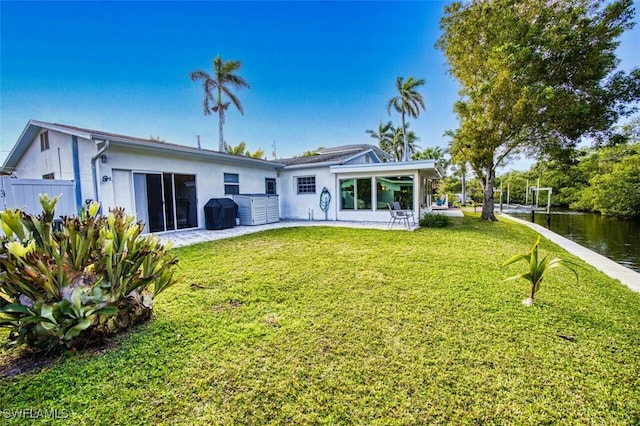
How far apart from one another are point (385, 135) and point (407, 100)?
23.6 feet

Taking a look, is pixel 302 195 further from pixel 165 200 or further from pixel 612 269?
pixel 612 269

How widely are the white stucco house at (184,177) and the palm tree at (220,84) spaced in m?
10.1

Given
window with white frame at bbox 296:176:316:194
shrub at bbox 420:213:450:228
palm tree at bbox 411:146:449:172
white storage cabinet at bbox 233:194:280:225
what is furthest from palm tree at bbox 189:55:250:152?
palm tree at bbox 411:146:449:172

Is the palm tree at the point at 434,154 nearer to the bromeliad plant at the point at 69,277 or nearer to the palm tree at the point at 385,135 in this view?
the palm tree at the point at 385,135

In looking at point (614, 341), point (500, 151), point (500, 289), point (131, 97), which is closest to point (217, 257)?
point (500, 289)

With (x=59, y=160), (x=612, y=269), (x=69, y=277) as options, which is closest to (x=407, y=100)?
(x=612, y=269)

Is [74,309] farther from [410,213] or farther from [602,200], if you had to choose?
[602,200]

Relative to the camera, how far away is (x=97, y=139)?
652cm

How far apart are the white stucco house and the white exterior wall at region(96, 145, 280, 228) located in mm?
23

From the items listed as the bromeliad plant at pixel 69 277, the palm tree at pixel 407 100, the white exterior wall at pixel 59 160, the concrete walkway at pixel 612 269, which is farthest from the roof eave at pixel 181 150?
the palm tree at pixel 407 100

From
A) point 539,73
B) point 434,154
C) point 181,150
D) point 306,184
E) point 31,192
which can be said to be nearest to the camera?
point 31,192

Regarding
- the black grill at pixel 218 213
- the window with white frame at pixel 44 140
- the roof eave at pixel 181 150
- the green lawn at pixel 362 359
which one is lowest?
the green lawn at pixel 362 359

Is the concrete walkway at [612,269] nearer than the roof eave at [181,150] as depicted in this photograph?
Yes

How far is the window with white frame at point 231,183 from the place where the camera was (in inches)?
408
